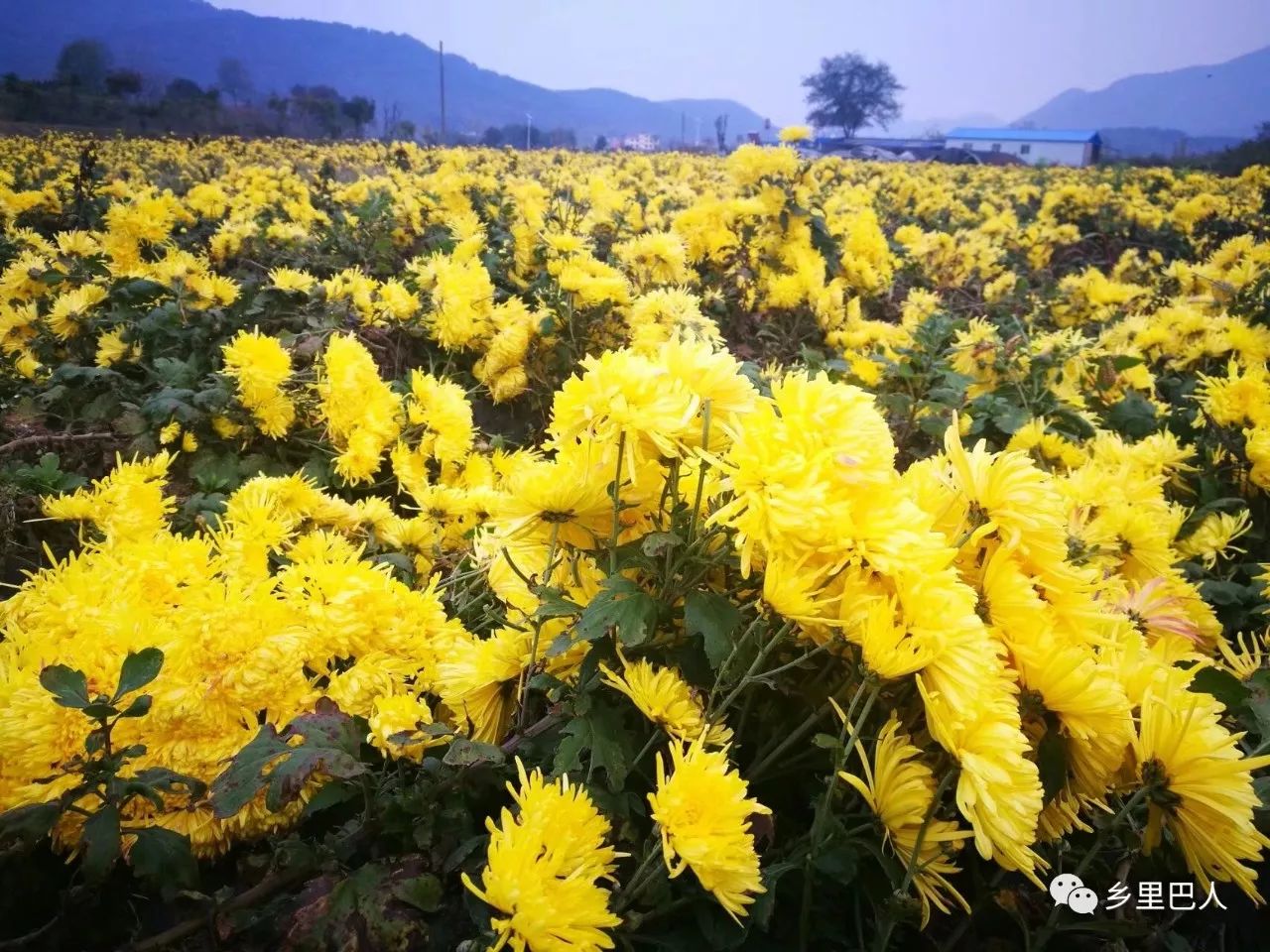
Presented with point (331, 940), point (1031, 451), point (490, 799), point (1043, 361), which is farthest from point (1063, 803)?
point (1043, 361)

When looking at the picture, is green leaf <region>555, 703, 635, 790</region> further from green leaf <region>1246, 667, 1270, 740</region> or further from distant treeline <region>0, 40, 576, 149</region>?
distant treeline <region>0, 40, 576, 149</region>

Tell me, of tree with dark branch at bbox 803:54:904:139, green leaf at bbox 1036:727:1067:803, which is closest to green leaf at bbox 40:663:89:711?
green leaf at bbox 1036:727:1067:803

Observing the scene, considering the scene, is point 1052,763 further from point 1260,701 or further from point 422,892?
point 422,892

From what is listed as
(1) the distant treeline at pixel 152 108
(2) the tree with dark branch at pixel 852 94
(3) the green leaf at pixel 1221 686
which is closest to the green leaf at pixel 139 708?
(3) the green leaf at pixel 1221 686

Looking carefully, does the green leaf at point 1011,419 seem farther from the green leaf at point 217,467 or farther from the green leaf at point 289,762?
the green leaf at point 217,467

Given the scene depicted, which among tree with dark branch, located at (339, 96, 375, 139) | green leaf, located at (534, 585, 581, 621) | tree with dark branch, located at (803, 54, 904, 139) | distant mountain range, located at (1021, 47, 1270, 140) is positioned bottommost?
green leaf, located at (534, 585, 581, 621)

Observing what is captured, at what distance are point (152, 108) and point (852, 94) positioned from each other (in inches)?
3017

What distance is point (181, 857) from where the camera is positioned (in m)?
1.02

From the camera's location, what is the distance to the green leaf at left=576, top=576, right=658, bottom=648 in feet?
2.87

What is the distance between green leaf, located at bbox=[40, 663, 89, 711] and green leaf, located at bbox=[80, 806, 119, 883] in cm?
15

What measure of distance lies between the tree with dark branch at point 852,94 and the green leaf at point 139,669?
3580 inches

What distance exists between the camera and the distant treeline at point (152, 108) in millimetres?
20859

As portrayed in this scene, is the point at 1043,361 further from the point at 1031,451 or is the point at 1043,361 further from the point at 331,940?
the point at 331,940

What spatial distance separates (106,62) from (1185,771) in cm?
4968
